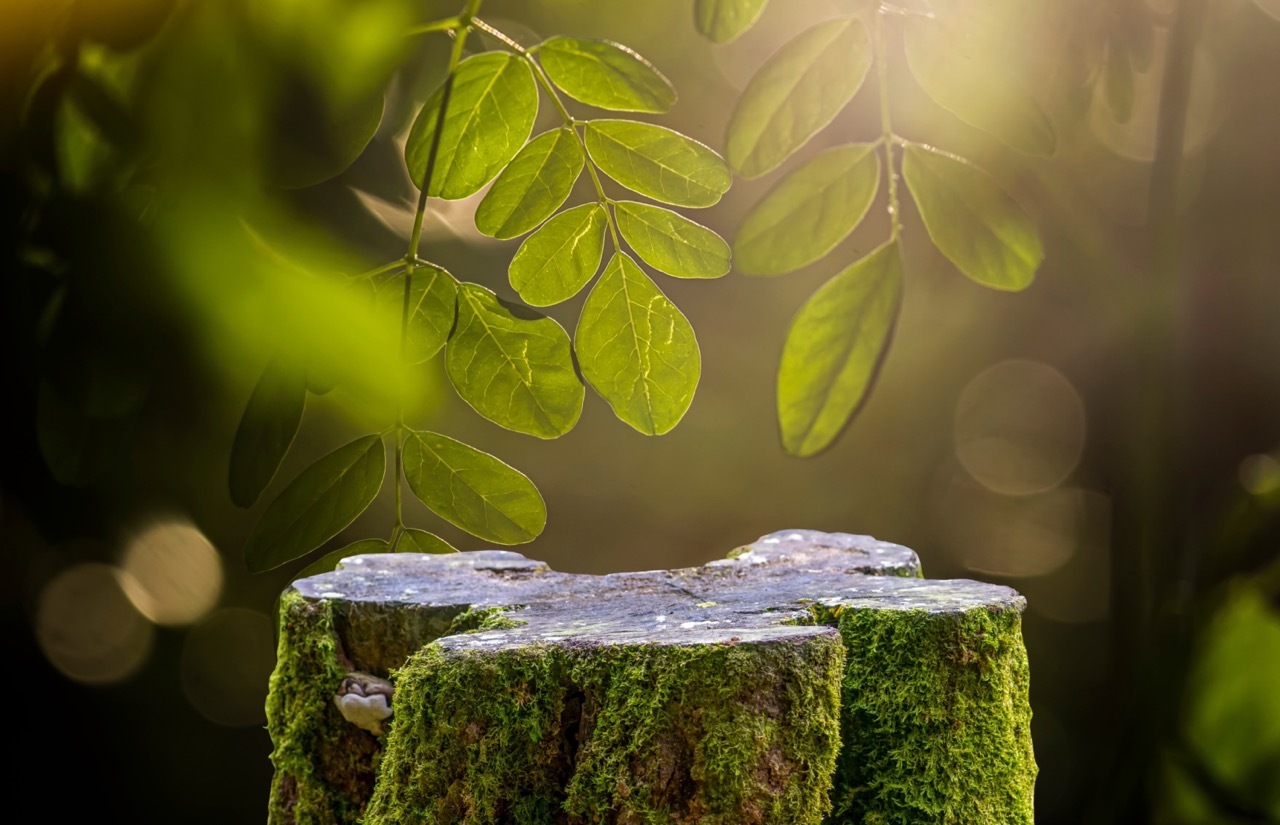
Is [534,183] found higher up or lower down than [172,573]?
higher up

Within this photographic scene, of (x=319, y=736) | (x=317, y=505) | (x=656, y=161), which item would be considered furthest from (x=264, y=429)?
(x=319, y=736)

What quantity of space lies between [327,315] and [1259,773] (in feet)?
6.94

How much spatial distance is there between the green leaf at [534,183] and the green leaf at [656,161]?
0.04ft

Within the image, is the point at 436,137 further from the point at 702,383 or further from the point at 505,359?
the point at 702,383

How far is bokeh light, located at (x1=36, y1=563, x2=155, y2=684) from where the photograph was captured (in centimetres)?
262

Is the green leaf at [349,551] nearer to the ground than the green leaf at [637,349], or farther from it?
nearer to the ground

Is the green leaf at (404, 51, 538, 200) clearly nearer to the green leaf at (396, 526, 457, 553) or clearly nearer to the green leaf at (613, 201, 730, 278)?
the green leaf at (613, 201, 730, 278)

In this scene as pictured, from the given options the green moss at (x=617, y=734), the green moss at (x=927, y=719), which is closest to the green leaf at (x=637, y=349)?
Answer: the green moss at (x=617, y=734)

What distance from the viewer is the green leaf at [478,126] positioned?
1.29 ft

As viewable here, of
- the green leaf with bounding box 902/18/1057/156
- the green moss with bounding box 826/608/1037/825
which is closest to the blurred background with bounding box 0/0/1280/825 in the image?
the green leaf with bounding box 902/18/1057/156

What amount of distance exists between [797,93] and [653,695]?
652 millimetres

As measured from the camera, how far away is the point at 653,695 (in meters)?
0.91

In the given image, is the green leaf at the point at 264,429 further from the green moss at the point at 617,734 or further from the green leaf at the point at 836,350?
the green moss at the point at 617,734

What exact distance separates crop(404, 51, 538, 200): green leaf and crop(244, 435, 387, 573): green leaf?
128 mm
